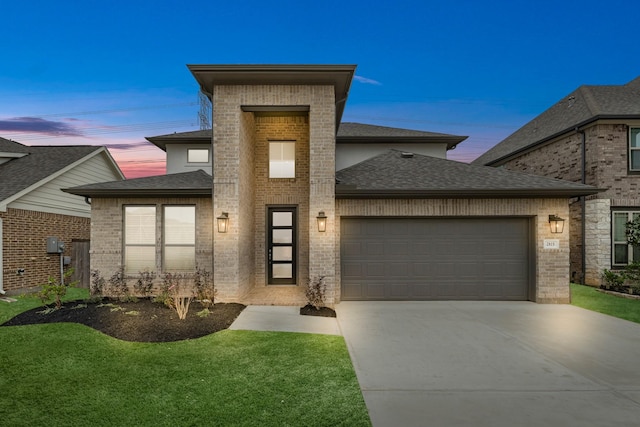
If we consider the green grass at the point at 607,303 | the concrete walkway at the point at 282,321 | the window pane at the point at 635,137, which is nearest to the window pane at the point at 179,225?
the concrete walkway at the point at 282,321

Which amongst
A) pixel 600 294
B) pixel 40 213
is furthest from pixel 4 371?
pixel 600 294

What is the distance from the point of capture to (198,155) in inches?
639

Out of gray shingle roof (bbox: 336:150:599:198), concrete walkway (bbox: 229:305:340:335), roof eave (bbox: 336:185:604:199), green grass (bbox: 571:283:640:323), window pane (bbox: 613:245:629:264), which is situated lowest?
green grass (bbox: 571:283:640:323)

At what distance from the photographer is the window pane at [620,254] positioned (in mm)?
11547

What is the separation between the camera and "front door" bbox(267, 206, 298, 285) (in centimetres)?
1038

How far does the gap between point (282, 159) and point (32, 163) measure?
35.6 ft

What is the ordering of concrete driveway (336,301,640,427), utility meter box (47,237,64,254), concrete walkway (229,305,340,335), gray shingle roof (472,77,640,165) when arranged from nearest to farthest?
concrete driveway (336,301,640,427) → concrete walkway (229,305,340,335) → utility meter box (47,237,64,254) → gray shingle roof (472,77,640,165)

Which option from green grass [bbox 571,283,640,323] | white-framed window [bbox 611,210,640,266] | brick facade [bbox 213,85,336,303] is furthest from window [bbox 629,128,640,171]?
brick facade [bbox 213,85,336,303]

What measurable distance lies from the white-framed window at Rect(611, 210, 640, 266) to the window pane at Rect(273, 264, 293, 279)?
1122cm

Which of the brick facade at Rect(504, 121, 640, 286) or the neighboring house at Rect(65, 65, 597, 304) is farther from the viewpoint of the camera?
the brick facade at Rect(504, 121, 640, 286)

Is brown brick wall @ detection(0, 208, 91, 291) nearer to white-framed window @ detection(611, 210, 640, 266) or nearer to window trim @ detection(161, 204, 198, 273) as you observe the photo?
window trim @ detection(161, 204, 198, 273)

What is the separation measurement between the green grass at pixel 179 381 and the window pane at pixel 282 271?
4483mm

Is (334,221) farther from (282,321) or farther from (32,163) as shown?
(32,163)

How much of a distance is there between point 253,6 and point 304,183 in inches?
611
